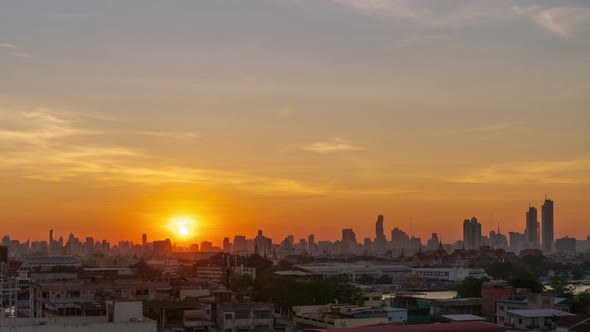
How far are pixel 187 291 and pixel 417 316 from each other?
913cm

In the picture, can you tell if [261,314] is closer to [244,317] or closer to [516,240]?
[244,317]

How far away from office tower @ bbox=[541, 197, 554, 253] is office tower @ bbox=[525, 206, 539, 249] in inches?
75.6

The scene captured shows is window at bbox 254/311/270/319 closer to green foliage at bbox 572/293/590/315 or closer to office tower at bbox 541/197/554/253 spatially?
green foliage at bbox 572/293/590/315

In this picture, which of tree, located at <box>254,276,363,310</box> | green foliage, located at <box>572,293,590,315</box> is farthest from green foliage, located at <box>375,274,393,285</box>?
green foliage, located at <box>572,293,590,315</box>

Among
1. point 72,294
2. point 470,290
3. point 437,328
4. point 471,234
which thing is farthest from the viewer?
point 471,234

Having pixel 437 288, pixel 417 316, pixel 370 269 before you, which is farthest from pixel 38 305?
pixel 370 269

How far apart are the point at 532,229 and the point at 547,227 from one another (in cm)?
458

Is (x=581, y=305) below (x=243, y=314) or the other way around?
below

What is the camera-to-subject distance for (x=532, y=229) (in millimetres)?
178000

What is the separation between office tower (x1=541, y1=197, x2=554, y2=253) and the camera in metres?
173

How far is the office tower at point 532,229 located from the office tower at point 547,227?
1.92 m

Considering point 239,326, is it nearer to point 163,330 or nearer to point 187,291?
point 163,330

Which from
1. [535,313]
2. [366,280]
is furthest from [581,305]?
[366,280]

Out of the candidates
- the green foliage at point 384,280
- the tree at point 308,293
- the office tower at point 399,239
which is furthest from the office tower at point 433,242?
the tree at point 308,293
